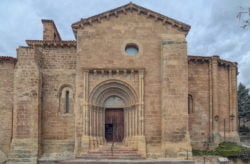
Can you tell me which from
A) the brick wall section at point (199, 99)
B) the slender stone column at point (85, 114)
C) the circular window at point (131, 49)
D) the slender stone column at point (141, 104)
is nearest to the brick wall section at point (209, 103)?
the brick wall section at point (199, 99)

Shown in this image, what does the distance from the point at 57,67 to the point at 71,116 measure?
3648mm

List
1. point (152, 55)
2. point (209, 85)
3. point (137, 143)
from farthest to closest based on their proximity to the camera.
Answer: point (209, 85) → point (152, 55) → point (137, 143)

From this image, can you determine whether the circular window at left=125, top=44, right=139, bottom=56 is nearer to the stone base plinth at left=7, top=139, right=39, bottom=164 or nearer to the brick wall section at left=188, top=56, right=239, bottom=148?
the brick wall section at left=188, top=56, right=239, bottom=148

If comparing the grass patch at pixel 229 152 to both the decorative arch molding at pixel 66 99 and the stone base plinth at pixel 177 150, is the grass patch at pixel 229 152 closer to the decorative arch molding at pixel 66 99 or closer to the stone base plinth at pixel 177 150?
the stone base plinth at pixel 177 150

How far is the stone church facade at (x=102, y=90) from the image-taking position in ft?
55.4

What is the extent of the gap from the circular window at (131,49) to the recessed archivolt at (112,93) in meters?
2.18

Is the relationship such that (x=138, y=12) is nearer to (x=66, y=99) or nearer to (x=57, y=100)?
(x=66, y=99)

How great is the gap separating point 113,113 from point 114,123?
0.69 metres

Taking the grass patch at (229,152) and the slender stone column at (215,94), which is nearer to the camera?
the grass patch at (229,152)

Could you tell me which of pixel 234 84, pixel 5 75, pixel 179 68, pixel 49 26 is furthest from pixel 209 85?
pixel 5 75

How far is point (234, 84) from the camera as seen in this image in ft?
72.6

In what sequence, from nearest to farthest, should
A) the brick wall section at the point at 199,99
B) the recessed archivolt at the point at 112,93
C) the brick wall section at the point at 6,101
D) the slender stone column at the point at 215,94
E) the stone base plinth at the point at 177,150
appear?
the stone base plinth at the point at 177,150, the recessed archivolt at the point at 112,93, the brick wall section at the point at 6,101, the brick wall section at the point at 199,99, the slender stone column at the point at 215,94

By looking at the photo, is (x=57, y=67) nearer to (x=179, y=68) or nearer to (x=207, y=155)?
(x=179, y=68)

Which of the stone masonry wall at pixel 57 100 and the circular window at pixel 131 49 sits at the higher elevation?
the circular window at pixel 131 49
